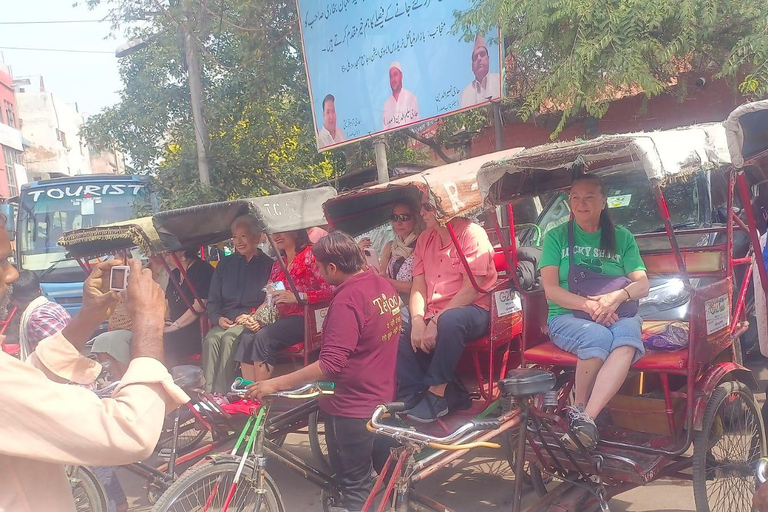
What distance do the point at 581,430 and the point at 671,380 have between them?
1.10 meters

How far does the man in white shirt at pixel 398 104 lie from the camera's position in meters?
7.98

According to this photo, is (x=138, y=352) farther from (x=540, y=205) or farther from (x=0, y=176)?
(x=0, y=176)

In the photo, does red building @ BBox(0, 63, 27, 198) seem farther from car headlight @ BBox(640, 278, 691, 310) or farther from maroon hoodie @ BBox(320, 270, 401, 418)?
car headlight @ BBox(640, 278, 691, 310)

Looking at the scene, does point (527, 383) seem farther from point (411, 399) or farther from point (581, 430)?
point (411, 399)

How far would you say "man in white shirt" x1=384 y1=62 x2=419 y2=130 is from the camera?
7977 mm

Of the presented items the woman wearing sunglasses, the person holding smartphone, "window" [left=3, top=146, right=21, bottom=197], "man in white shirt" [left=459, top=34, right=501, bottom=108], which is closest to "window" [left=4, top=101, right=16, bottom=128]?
"window" [left=3, top=146, right=21, bottom=197]

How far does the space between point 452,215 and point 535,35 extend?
3527mm

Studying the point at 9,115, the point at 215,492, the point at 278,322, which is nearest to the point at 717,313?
the point at 215,492

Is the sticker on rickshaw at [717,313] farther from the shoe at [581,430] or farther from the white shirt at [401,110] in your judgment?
the white shirt at [401,110]

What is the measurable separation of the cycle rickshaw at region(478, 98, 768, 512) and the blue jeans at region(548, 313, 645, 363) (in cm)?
12

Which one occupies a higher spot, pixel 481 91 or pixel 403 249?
pixel 481 91

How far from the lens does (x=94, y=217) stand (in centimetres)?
1013

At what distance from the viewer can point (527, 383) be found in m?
2.71

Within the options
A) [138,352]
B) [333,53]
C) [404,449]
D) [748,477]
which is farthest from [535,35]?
[138,352]
